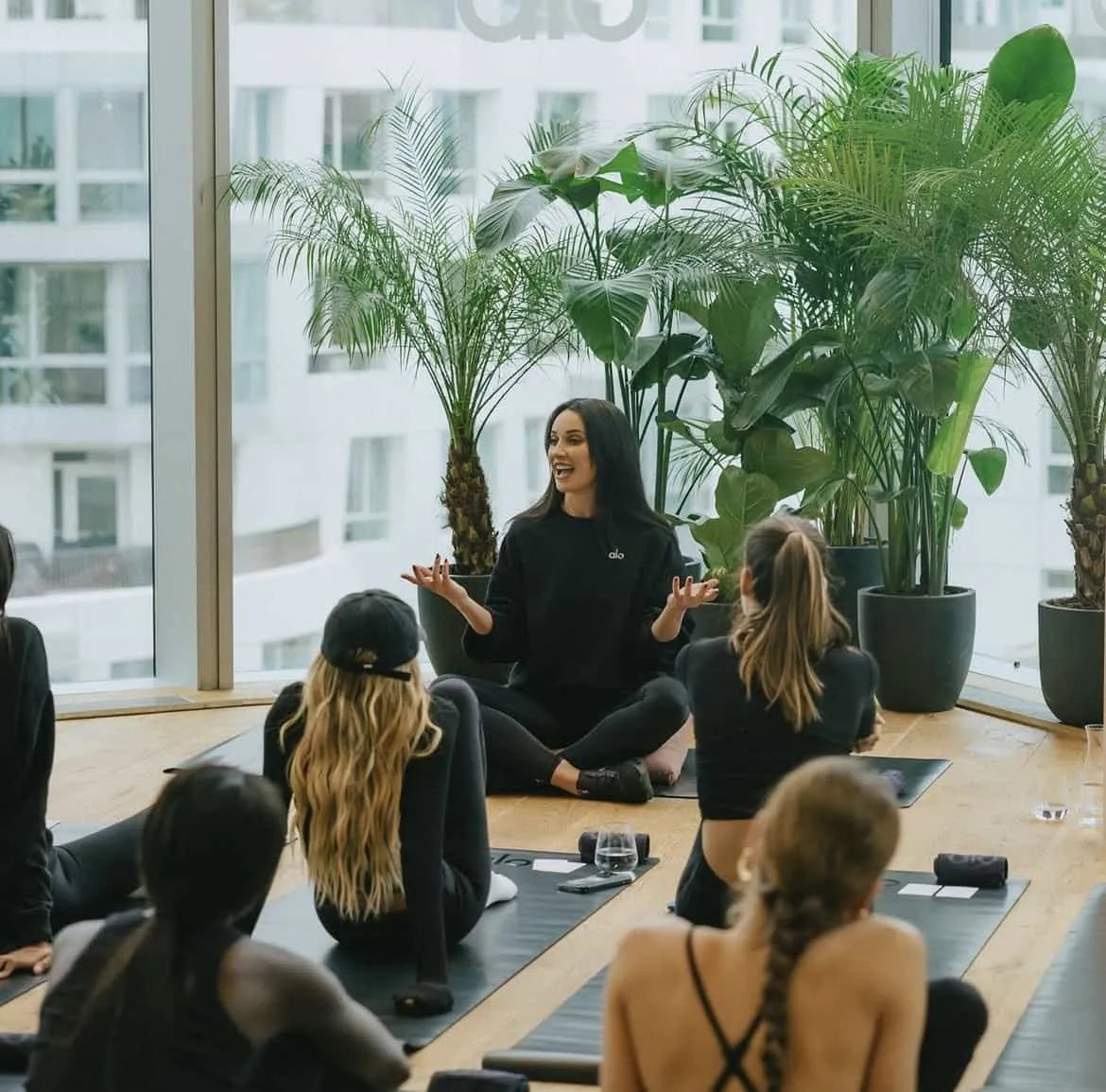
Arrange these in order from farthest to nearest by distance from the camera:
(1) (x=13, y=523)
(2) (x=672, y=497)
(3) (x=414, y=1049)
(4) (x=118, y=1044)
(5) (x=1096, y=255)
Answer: (2) (x=672, y=497), (1) (x=13, y=523), (5) (x=1096, y=255), (3) (x=414, y=1049), (4) (x=118, y=1044)

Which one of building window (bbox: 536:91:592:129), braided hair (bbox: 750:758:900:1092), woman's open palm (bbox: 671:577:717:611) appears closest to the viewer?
braided hair (bbox: 750:758:900:1092)

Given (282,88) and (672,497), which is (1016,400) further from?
(282,88)

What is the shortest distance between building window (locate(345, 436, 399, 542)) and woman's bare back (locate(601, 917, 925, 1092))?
509 cm

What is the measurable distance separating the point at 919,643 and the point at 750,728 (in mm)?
2938

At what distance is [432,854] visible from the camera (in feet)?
11.9

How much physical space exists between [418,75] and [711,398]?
64.6 inches

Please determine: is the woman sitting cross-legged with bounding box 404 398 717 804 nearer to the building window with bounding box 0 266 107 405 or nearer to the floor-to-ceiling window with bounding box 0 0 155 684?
the floor-to-ceiling window with bounding box 0 0 155 684

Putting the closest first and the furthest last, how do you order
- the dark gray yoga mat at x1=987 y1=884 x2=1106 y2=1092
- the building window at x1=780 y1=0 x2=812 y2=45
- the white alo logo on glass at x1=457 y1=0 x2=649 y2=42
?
the dark gray yoga mat at x1=987 y1=884 x2=1106 y2=1092
the white alo logo on glass at x1=457 y1=0 x2=649 y2=42
the building window at x1=780 y1=0 x2=812 y2=45

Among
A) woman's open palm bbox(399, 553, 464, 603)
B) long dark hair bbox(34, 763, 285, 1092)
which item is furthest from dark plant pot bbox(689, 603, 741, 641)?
long dark hair bbox(34, 763, 285, 1092)

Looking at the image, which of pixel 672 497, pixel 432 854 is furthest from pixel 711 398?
pixel 432 854

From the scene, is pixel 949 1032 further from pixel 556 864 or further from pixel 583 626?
pixel 583 626

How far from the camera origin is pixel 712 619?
21.7 feet

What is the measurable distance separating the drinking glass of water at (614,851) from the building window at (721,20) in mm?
3654

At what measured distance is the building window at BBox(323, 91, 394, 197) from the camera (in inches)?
278
